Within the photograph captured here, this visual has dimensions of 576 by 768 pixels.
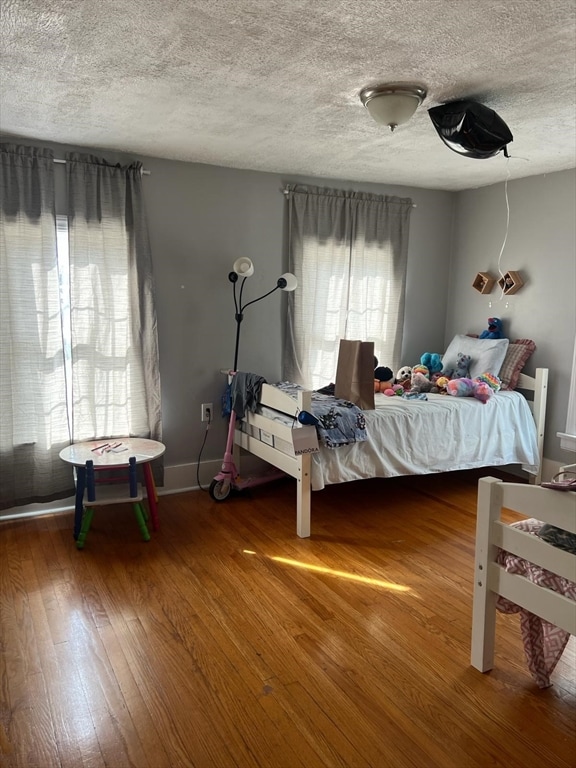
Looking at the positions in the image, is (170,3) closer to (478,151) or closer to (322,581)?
(478,151)

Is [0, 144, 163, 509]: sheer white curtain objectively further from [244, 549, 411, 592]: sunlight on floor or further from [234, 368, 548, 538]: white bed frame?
[244, 549, 411, 592]: sunlight on floor

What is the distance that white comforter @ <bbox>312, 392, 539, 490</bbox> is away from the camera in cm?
345

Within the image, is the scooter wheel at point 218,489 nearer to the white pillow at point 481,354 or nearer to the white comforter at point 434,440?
the white comforter at point 434,440

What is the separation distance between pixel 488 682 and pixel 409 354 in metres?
3.23

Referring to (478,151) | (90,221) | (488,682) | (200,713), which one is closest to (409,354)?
(478,151)

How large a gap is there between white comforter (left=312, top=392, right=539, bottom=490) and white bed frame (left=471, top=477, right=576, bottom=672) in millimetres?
1338

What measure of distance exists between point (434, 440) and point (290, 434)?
106 cm

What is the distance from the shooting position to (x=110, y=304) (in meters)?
3.67

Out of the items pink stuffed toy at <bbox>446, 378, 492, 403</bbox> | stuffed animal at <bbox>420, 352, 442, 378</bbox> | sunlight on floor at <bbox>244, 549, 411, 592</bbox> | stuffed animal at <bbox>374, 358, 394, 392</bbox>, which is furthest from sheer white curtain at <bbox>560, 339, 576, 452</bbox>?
sunlight on floor at <bbox>244, 549, 411, 592</bbox>

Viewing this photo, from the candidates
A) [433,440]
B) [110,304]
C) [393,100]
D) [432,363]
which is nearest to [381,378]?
[432,363]

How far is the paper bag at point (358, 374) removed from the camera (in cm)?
353

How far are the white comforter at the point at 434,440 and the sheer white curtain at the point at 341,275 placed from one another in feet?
2.25

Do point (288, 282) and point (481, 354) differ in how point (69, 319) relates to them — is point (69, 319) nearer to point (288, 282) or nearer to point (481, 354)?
point (288, 282)

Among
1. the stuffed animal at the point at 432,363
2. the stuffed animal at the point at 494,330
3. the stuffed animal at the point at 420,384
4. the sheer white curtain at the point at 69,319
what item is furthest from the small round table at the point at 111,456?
the stuffed animal at the point at 494,330
